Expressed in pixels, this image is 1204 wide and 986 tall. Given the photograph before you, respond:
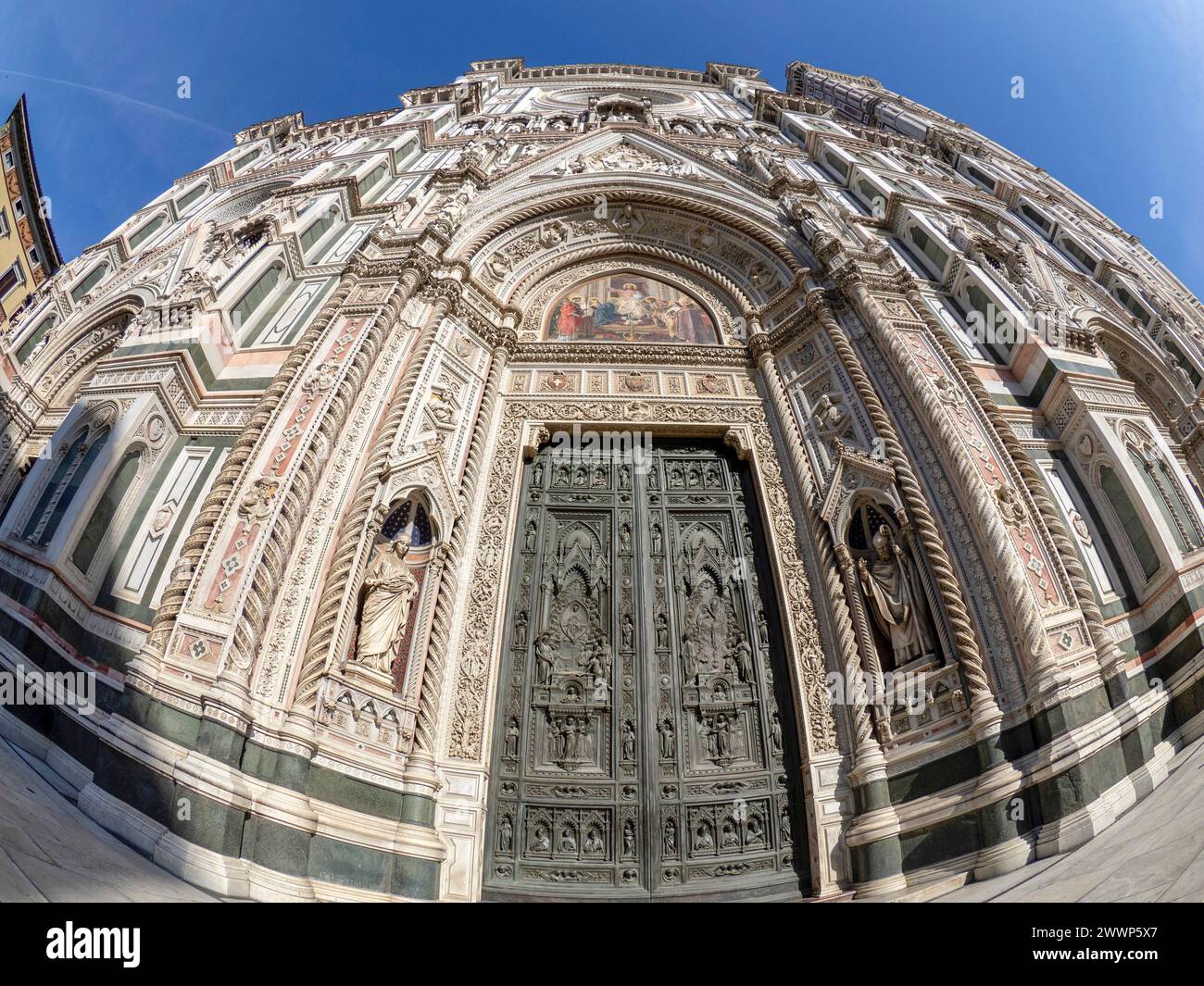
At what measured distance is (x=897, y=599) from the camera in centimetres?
771

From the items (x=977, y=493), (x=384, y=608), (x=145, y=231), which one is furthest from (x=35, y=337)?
(x=977, y=493)

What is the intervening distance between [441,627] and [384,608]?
0.67 metres

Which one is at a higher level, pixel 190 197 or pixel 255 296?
pixel 190 197

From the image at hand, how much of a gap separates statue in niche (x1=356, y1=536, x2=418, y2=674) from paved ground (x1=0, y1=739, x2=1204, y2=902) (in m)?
2.65

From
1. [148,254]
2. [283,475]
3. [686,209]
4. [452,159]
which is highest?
[452,159]

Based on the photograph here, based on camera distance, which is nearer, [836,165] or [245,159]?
[836,165]

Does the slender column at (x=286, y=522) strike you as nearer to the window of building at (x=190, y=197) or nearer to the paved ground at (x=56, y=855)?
the paved ground at (x=56, y=855)

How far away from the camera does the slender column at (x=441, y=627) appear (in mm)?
6789

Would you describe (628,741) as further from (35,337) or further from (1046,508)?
(35,337)

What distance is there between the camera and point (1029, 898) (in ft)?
Answer: 13.7

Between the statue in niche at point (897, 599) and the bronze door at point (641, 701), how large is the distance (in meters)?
1.28

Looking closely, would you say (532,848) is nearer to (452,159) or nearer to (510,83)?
(452,159)

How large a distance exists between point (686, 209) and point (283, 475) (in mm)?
9893
